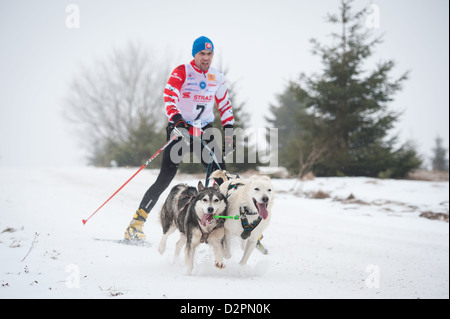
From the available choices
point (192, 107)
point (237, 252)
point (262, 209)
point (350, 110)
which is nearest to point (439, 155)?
point (350, 110)

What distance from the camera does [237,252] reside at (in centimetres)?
479

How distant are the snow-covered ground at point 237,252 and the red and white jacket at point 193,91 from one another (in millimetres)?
1655

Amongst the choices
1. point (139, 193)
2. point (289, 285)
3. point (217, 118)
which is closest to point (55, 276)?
point (289, 285)

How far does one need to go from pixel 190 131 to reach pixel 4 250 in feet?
8.05

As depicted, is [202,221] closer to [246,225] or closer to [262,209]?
[246,225]

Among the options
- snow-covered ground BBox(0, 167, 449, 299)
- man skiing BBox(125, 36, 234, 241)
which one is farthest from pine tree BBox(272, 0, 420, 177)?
man skiing BBox(125, 36, 234, 241)

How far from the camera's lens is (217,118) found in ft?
36.4

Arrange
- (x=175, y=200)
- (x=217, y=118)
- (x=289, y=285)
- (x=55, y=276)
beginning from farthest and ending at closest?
(x=217, y=118) < (x=175, y=200) < (x=289, y=285) < (x=55, y=276)

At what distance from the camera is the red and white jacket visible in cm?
380

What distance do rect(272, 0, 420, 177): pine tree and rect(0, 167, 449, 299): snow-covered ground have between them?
388 cm

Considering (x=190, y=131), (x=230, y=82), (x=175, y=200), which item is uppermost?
(x=230, y=82)

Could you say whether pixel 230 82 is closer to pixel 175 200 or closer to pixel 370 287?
pixel 175 200

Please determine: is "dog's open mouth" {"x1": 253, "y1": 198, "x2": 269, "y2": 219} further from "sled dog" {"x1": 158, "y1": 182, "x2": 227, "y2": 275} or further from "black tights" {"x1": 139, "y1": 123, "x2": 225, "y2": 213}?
"black tights" {"x1": 139, "y1": 123, "x2": 225, "y2": 213}

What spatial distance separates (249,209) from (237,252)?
165cm
